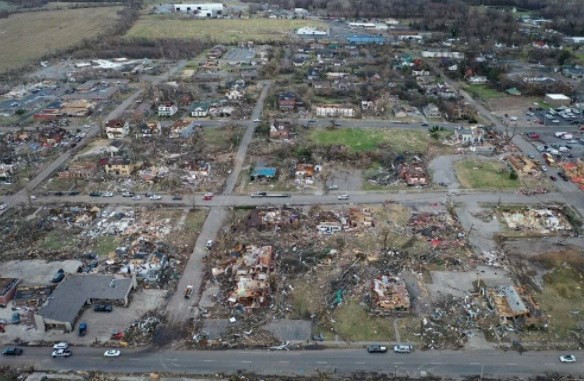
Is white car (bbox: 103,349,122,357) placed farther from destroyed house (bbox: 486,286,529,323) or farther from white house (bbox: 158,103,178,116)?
white house (bbox: 158,103,178,116)

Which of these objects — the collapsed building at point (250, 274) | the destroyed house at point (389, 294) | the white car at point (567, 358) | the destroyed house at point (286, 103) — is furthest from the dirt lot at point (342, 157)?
the white car at point (567, 358)

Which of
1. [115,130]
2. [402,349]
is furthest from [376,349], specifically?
[115,130]

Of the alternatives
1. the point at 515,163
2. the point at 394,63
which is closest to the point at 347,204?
the point at 515,163

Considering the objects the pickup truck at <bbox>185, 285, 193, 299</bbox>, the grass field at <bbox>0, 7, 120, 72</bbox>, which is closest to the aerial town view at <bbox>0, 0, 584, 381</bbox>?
the pickup truck at <bbox>185, 285, 193, 299</bbox>

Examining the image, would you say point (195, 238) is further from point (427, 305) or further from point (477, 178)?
point (477, 178)

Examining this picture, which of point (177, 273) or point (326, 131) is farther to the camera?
point (326, 131)

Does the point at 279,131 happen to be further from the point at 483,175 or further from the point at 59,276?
the point at 59,276
